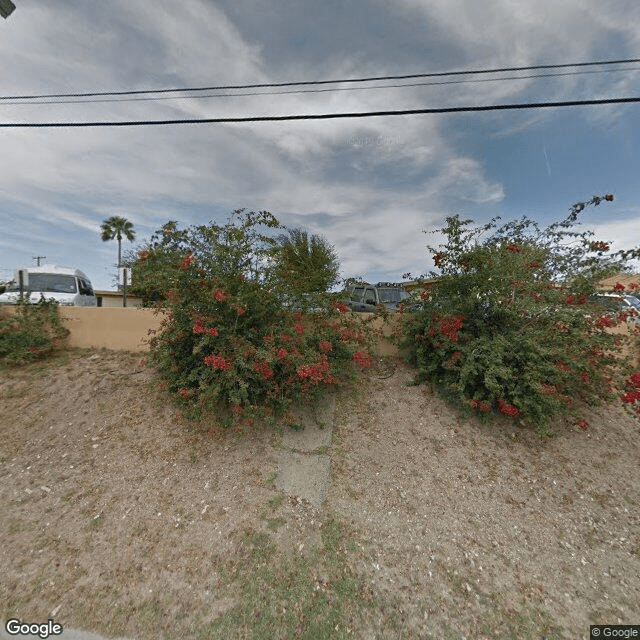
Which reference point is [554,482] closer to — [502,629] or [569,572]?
[569,572]

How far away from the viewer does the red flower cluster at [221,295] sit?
171 inches

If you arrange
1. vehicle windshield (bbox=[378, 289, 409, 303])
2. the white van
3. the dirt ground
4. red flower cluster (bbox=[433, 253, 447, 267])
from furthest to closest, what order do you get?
1. vehicle windshield (bbox=[378, 289, 409, 303])
2. the white van
3. red flower cluster (bbox=[433, 253, 447, 267])
4. the dirt ground

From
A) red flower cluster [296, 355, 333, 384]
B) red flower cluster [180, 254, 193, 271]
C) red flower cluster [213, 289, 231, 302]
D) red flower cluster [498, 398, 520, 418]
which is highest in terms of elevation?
red flower cluster [180, 254, 193, 271]

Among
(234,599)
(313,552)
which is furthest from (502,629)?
(234,599)

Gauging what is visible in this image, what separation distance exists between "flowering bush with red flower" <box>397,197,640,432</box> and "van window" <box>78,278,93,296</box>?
11818 millimetres

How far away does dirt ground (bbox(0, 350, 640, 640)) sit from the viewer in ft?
7.89

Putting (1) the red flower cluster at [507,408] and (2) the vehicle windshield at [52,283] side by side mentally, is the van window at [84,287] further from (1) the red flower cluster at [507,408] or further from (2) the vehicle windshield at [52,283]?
(1) the red flower cluster at [507,408]

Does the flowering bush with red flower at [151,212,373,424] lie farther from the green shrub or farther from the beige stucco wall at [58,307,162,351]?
the green shrub

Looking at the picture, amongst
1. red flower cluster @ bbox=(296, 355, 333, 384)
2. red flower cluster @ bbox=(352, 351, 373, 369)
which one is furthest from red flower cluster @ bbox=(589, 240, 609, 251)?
red flower cluster @ bbox=(296, 355, 333, 384)

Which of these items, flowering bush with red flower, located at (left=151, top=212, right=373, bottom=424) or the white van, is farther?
the white van

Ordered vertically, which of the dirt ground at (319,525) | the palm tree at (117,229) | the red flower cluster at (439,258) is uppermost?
the palm tree at (117,229)

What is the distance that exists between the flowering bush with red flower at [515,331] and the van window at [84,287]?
38.8 ft

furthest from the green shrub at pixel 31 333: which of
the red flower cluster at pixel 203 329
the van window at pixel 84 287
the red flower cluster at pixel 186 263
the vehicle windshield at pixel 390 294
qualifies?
the vehicle windshield at pixel 390 294

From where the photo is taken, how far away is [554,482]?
3867 mm
